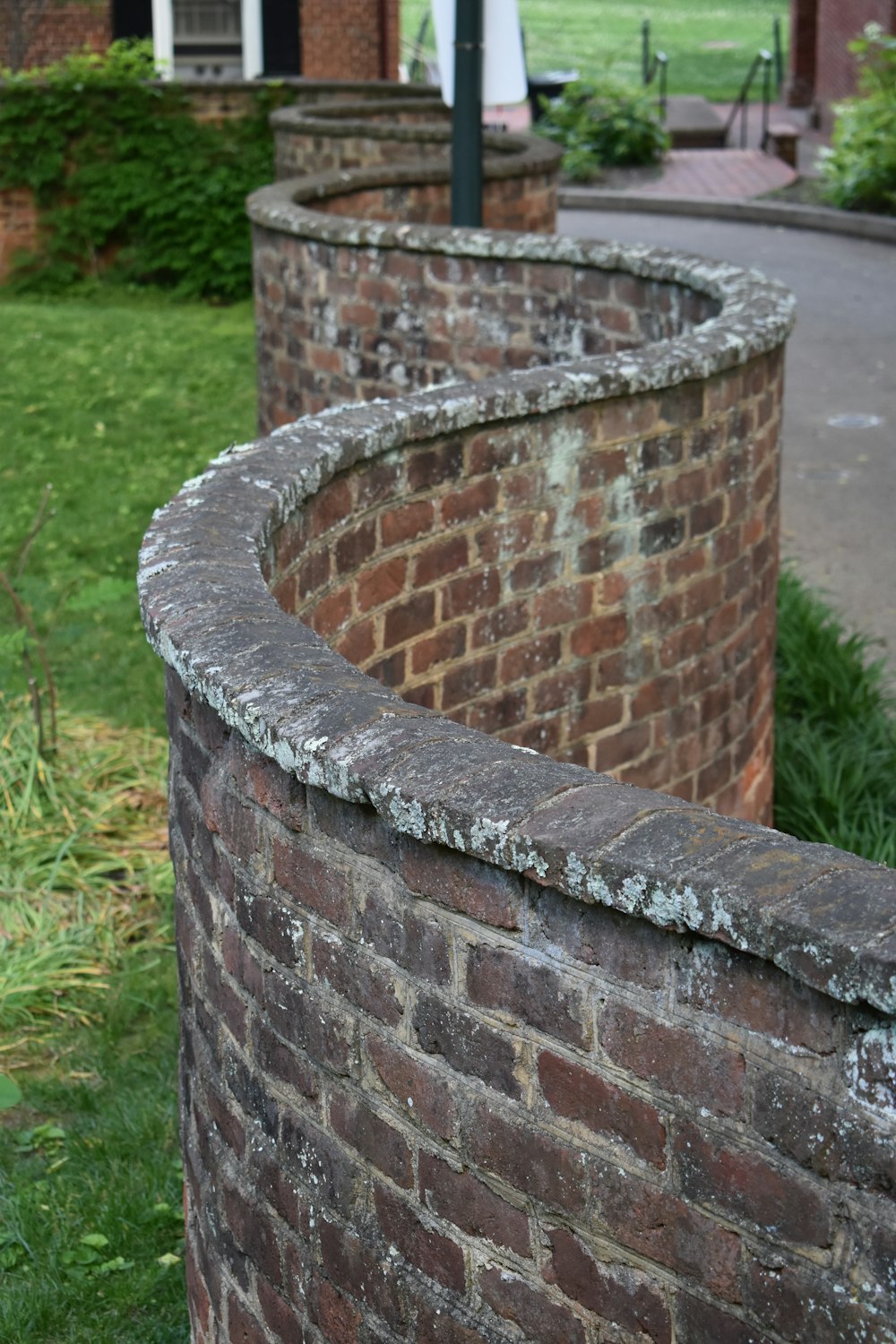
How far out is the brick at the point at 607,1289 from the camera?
7.04 ft

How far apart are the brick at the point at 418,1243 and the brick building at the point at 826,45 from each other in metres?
21.4

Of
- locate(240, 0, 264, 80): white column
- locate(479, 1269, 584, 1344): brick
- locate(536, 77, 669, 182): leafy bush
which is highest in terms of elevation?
locate(240, 0, 264, 80): white column

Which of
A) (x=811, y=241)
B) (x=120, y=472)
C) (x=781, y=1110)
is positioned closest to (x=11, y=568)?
(x=120, y=472)

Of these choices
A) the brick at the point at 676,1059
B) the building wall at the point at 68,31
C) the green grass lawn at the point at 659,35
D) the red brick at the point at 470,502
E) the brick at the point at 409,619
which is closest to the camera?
the brick at the point at 676,1059

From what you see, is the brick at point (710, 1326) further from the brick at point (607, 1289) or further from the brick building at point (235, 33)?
the brick building at point (235, 33)

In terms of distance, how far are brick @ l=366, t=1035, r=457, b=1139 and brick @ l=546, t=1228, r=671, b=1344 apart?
0.20 meters

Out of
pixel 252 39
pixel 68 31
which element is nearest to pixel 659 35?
pixel 252 39

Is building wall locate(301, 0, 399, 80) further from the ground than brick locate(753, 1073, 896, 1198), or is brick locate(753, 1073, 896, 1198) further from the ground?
building wall locate(301, 0, 399, 80)

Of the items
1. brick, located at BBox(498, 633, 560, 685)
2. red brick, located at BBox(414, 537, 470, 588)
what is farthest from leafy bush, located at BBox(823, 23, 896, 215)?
red brick, located at BBox(414, 537, 470, 588)

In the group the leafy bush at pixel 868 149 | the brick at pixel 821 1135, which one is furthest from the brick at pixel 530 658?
the leafy bush at pixel 868 149

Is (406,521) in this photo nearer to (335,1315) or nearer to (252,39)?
(335,1315)

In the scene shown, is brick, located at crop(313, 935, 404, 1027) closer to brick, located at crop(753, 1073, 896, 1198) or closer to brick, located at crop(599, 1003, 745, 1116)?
brick, located at crop(599, 1003, 745, 1116)

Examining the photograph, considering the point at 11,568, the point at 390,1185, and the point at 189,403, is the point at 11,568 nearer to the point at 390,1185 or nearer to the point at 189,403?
the point at 189,403

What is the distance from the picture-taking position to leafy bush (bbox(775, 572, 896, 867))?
6828 millimetres
